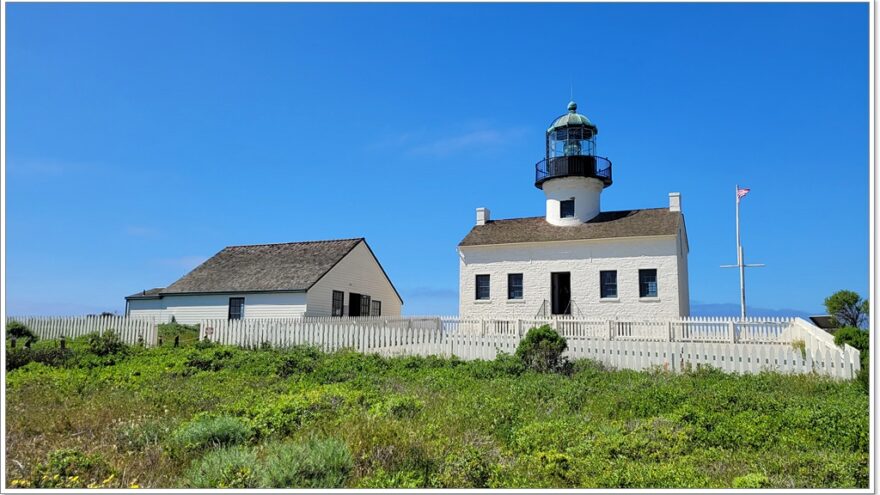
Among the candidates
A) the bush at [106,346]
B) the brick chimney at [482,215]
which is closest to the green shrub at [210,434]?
the bush at [106,346]

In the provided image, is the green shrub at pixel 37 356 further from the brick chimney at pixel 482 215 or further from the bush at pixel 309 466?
the brick chimney at pixel 482 215

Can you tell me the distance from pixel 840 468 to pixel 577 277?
19332 mm

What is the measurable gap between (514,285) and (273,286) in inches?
422

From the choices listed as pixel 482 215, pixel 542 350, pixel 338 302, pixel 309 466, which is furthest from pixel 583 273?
pixel 309 466

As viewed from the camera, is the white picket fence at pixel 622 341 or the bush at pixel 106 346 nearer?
the white picket fence at pixel 622 341

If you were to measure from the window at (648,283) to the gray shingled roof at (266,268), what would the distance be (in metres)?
13.5

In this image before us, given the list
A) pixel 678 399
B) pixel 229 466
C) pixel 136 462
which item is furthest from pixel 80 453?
pixel 678 399

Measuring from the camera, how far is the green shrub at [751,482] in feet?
14.9

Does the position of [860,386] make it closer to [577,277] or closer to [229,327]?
[577,277]

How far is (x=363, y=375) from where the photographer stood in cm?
1145

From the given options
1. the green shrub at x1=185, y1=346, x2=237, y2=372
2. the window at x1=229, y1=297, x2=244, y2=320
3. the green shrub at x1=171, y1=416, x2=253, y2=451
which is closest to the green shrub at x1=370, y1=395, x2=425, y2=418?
the green shrub at x1=171, y1=416, x2=253, y2=451

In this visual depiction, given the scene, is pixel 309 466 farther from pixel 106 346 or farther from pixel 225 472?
pixel 106 346

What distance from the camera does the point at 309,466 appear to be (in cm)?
471

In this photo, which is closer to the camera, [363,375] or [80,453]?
[80,453]
